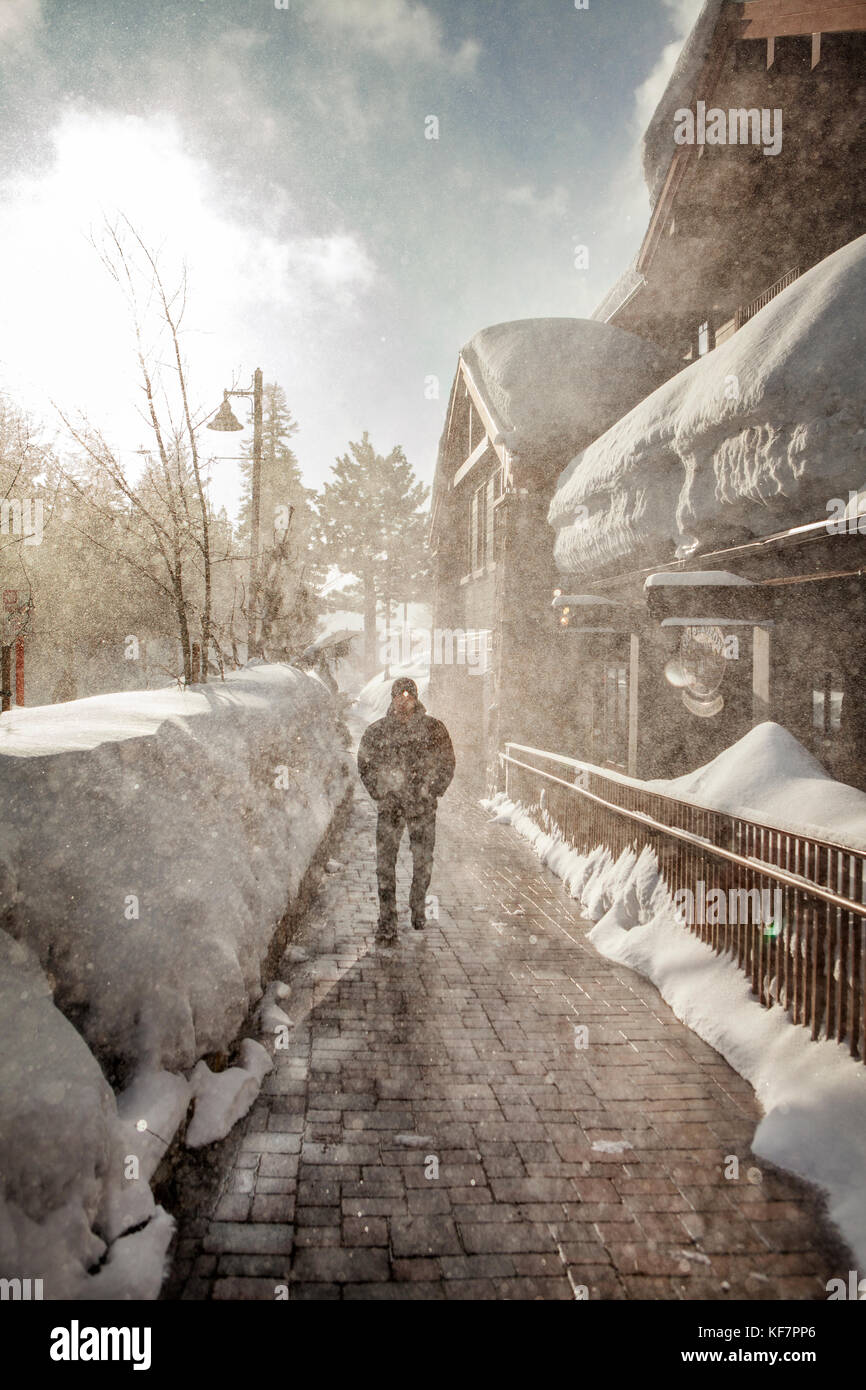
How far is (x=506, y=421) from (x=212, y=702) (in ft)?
30.1

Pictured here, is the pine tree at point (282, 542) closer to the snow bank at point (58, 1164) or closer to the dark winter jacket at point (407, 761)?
the dark winter jacket at point (407, 761)

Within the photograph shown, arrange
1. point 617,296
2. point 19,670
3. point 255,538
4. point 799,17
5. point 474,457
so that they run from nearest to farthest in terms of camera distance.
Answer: point 799,17 < point 19,670 < point 255,538 < point 617,296 < point 474,457

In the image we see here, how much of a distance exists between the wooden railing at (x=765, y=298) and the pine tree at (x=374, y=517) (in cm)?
4139

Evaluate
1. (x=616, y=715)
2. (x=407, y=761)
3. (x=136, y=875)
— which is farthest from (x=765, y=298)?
(x=136, y=875)

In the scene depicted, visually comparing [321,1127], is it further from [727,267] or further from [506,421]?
[506,421]

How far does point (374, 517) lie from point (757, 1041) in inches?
1947

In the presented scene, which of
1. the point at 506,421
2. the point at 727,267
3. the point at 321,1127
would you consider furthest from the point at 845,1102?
the point at 506,421

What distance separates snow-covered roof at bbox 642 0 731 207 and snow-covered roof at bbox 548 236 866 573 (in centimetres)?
318

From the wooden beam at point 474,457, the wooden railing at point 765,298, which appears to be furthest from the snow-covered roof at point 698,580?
the wooden beam at point 474,457

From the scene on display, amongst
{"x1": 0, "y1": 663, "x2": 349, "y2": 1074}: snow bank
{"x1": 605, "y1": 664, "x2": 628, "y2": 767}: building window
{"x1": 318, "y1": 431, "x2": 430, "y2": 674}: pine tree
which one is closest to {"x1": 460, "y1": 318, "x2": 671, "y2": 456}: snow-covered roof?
{"x1": 605, "y1": 664, "x2": 628, "y2": 767}: building window

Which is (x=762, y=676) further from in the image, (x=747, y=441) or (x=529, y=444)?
(x=529, y=444)

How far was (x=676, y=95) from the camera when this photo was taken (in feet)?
24.8

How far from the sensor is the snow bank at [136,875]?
2.76 metres
